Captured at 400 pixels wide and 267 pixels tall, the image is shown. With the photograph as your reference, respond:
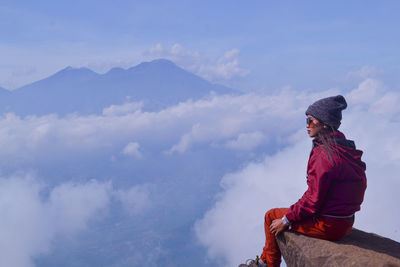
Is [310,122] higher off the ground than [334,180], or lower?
higher

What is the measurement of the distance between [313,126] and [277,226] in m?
1.78

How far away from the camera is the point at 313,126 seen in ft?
16.4

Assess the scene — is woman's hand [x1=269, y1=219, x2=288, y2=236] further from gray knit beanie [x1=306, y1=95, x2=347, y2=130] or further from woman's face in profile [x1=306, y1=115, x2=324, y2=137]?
gray knit beanie [x1=306, y1=95, x2=347, y2=130]

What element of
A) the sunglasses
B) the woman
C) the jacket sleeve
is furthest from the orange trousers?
the sunglasses

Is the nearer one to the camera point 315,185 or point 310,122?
point 315,185

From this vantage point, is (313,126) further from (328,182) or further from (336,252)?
(336,252)

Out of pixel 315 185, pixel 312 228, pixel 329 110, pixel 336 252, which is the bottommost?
pixel 336 252

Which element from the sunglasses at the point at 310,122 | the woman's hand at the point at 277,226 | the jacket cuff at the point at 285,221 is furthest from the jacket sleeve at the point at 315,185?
the sunglasses at the point at 310,122

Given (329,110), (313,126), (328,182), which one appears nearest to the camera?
(328,182)

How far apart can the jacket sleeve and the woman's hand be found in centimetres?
32

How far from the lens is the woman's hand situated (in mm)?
5152

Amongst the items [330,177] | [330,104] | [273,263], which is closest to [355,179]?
[330,177]

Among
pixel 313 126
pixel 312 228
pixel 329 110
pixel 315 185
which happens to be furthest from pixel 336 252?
pixel 329 110

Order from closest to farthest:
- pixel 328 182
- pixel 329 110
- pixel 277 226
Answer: pixel 328 182, pixel 329 110, pixel 277 226
